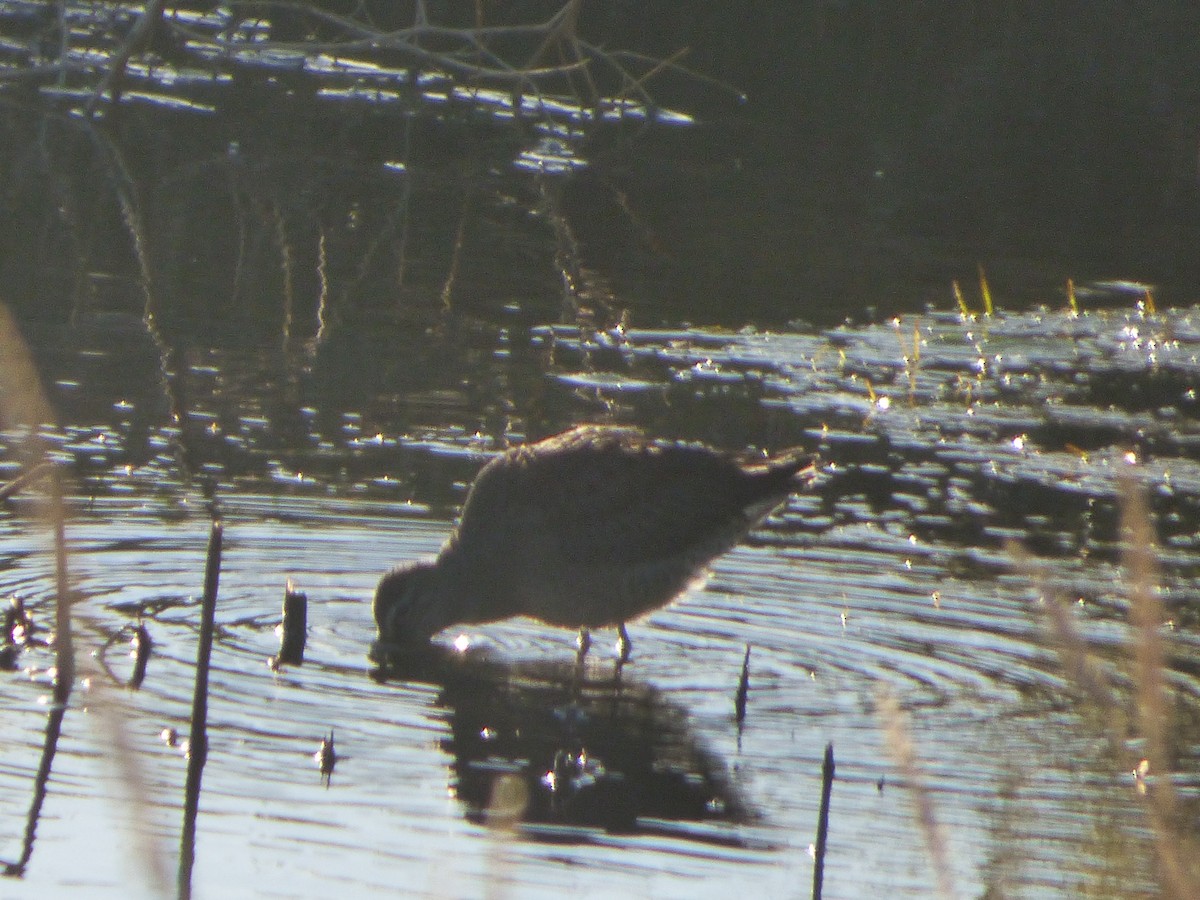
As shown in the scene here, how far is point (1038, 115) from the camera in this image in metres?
19.6

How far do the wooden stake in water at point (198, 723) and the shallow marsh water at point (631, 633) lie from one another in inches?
3.4

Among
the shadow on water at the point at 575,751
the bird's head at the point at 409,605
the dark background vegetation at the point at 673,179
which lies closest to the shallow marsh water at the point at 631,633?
the shadow on water at the point at 575,751

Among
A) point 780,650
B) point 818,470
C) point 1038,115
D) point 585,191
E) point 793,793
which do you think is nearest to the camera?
point 793,793

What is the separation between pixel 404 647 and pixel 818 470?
2.52m

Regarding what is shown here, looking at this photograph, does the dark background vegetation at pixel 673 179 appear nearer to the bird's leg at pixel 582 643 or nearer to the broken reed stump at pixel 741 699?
the bird's leg at pixel 582 643

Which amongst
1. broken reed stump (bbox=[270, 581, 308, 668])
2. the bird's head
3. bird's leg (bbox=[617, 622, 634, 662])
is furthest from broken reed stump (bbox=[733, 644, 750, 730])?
broken reed stump (bbox=[270, 581, 308, 668])

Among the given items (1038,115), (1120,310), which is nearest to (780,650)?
(1120,310)

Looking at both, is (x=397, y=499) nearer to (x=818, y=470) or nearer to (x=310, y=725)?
(x=818, y=470)

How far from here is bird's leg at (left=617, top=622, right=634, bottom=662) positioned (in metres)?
6.68

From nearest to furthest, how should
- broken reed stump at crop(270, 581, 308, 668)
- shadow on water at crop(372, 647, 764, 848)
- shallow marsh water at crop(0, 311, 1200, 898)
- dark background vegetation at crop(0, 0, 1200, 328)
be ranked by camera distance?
1. shallow marsh water at crop(0, 311, 1200, 898)
2. shadow on water at crop(372, 647, 764, 848)
3. broken reed stump at crop(270, 581, 308, 668)
4. dark background vegetation at crop(0, 0, 1200, 328)

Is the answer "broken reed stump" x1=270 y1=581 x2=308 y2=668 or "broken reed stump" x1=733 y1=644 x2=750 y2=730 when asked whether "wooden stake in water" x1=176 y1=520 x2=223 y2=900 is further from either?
"broken reed stump" x1=733 y1=644 x2=750 y2=730

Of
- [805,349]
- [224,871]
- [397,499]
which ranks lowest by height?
[224,871]

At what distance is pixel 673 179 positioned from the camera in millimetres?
15344

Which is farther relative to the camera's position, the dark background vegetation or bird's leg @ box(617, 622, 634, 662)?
the dark background vegetation
